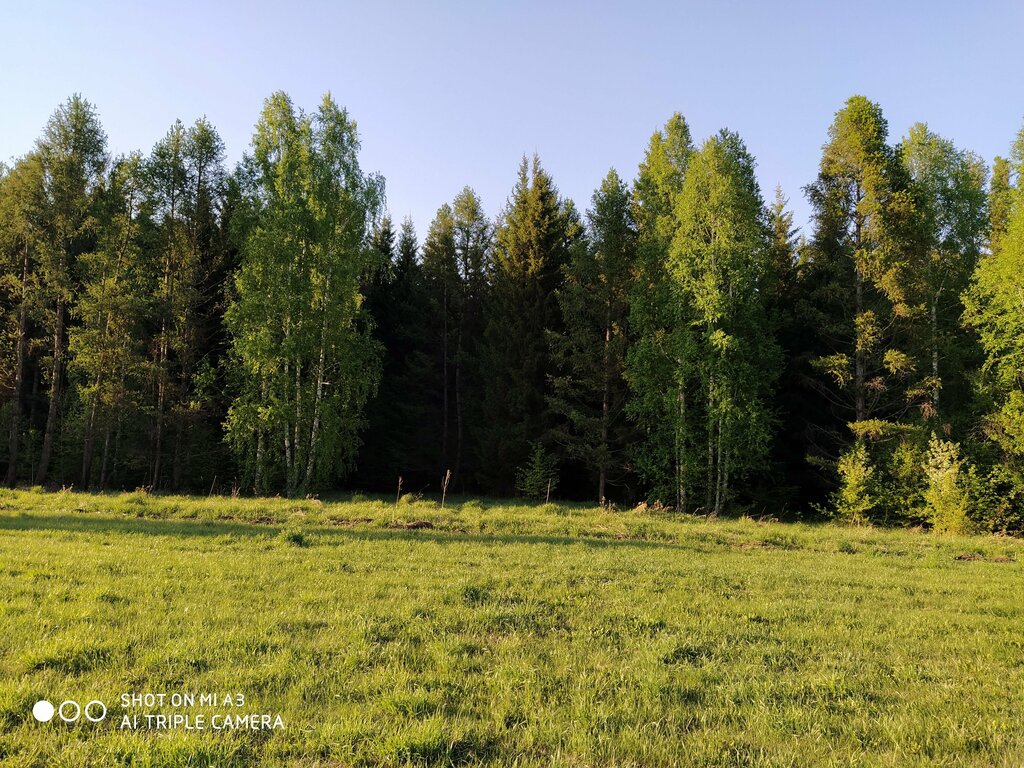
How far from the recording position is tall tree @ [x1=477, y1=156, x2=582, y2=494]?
27438mm

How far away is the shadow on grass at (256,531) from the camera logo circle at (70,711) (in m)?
7.73

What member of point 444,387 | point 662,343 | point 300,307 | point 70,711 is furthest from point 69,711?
point 444,387

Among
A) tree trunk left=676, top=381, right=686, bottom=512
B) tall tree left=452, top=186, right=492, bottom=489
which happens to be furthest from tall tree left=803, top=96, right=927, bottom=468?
tall tree left=452, top=186, right=492, bottom=489

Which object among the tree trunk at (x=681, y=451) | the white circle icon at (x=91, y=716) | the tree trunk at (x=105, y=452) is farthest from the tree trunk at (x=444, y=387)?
the white circle icon at (x=91, y=716)

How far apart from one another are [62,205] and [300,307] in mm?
11695

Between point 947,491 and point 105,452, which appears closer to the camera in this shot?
point 947,491

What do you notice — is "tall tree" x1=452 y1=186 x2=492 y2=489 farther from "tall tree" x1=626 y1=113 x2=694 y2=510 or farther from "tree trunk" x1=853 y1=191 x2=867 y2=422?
"tree trunk" x1=853 y1=191 x2=867 y2=422

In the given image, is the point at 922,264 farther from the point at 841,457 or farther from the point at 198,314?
the point at 198,314

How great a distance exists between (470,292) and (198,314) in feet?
48.6

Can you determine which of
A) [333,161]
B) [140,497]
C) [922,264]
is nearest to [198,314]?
[333,161]

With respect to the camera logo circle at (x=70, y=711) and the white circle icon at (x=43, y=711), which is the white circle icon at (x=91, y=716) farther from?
the white circle icon at (x=43, y=711)

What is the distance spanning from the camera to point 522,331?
27828mm

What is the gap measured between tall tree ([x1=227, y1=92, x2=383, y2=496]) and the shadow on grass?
9382mm

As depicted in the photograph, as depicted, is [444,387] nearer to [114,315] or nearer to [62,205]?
[114,315]
